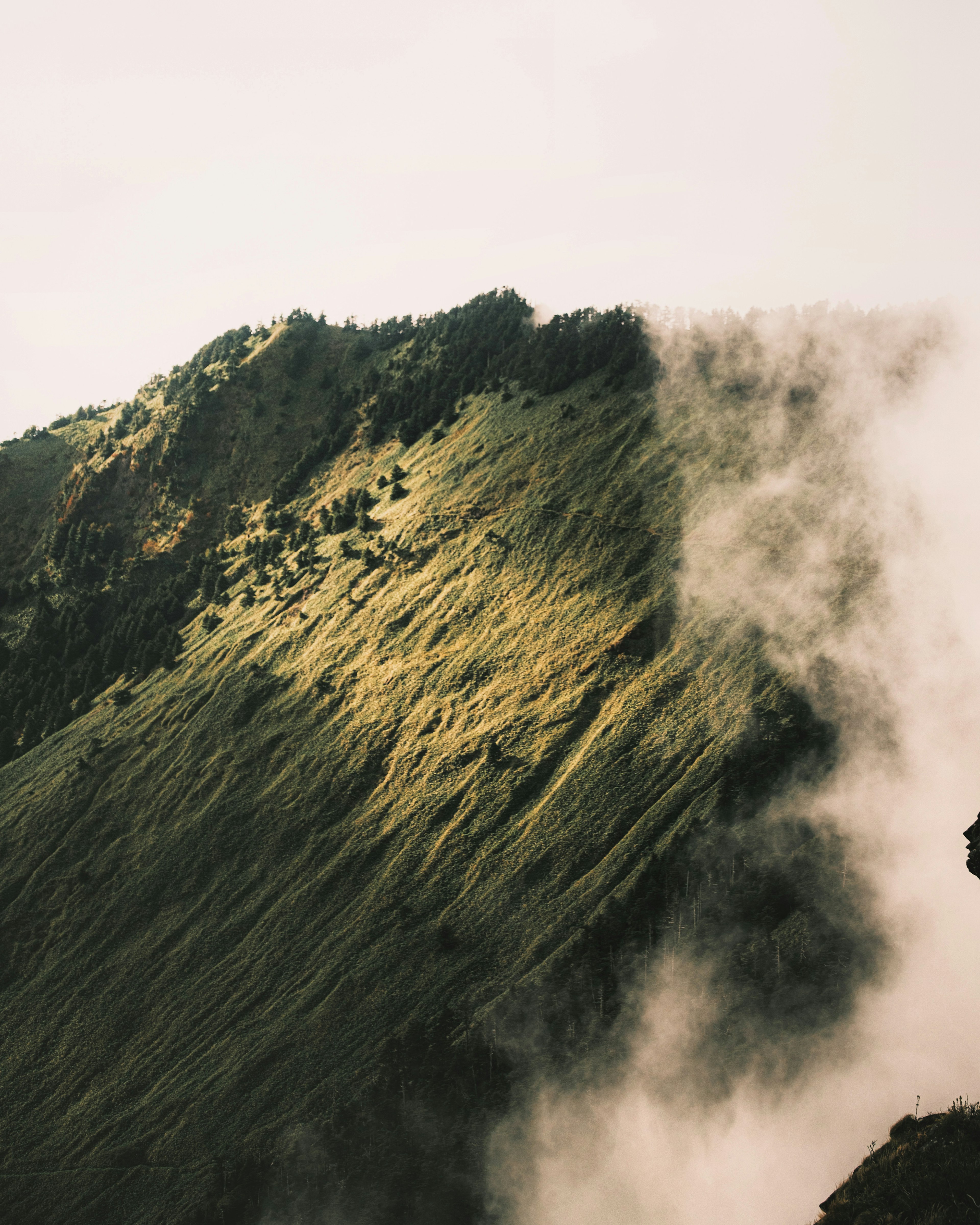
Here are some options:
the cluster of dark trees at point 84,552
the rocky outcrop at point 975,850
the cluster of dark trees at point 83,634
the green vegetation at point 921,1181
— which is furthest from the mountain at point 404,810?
the rocky outcrop at point 975,850

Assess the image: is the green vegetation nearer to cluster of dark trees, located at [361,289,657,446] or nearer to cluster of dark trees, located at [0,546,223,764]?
cluster of dark trees, located at [0,546,223,764]

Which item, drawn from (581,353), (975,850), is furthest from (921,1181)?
(581,353)

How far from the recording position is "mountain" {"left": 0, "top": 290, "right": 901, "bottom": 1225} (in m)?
56.9

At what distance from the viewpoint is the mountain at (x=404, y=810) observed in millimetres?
56938

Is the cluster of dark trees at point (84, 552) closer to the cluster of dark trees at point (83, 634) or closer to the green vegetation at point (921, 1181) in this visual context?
the cluster of dark trees at point (83, 634)

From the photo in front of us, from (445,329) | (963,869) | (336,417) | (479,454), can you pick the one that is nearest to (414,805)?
(963,869)

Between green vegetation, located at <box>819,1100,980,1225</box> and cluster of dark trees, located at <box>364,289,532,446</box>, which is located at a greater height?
cluster of dark trees, located at <box>364,289,532,446</box>

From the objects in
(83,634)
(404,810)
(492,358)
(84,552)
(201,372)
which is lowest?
(404,810)

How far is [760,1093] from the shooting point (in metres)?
50.9

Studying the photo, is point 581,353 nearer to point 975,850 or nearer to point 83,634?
point 83,634

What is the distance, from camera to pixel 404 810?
257 feet

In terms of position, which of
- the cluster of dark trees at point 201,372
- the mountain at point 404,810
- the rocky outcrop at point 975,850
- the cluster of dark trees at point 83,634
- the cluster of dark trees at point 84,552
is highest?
the cluster of dark trees at point 201,372

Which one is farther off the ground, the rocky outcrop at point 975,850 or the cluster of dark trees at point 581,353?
the cluster of dark trees at point 581,353

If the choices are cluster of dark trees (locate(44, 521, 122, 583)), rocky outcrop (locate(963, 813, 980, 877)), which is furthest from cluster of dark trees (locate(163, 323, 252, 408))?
rocky outcrop (locate(963, 813, 980, 877))
